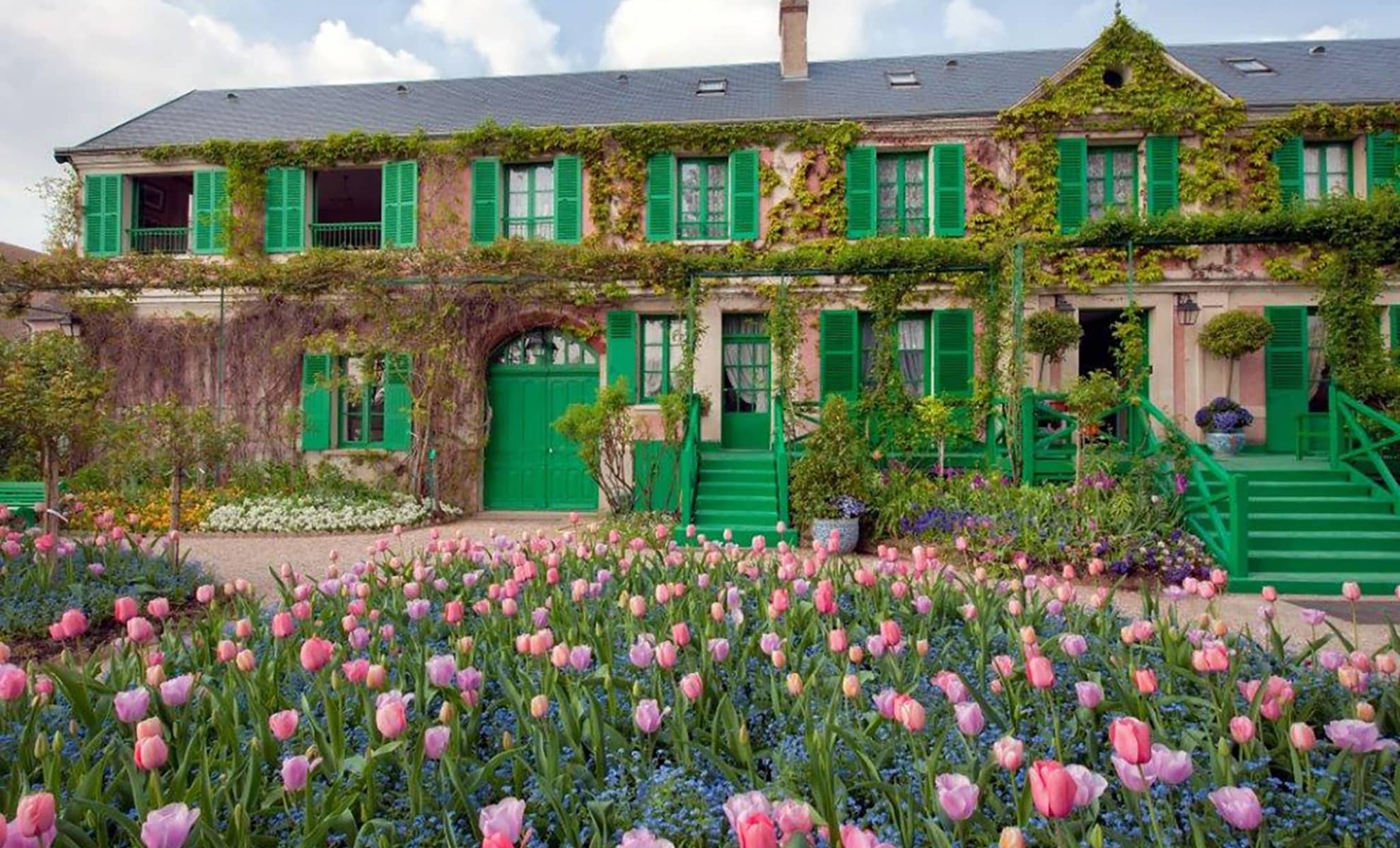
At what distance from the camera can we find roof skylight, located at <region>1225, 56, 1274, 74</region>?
12742 millimetres

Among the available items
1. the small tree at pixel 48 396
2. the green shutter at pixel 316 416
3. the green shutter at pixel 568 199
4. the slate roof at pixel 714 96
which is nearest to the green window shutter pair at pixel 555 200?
the green shutter at pixel 568 199

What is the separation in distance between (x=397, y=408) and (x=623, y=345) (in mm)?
3621

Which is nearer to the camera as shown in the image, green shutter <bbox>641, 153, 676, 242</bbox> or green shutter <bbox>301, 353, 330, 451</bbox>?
green shutter <bbox>301, 353, 330, 451</bbox>

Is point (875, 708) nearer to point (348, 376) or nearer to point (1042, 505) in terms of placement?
point (1042, 505)

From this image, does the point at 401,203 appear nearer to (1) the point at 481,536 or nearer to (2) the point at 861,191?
(1) the point at 481,536

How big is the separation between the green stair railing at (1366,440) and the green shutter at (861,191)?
243 inches

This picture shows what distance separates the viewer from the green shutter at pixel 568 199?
1186cm

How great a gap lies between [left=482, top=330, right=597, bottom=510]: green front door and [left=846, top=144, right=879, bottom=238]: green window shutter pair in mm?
4644

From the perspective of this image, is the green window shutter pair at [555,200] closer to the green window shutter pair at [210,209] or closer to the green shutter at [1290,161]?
the green window shutter pair at [210,209]

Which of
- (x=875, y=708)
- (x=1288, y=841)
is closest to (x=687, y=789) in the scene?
(x=875, y=708)

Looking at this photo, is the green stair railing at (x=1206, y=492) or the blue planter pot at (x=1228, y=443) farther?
the blue planter pot at (x=1228, y=443)

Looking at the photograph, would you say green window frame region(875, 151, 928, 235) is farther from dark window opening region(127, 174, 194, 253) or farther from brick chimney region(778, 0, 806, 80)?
dark window opening region(127, 174, 194, 253)

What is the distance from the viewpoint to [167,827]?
1.11m

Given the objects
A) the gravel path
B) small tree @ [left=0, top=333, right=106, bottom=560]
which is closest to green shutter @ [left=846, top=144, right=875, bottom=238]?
the gravel path
